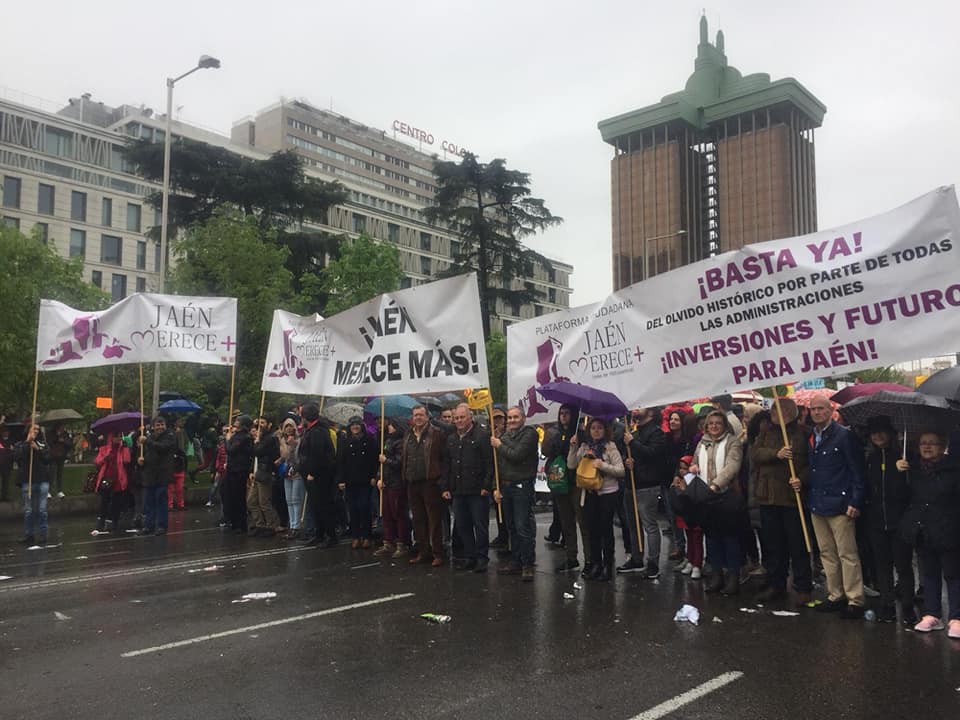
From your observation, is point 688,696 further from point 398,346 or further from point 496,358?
point 496,358

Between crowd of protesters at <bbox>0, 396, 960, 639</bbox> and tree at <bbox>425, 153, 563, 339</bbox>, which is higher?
tree at <bbox>425, 153, 563, 339</bbox>

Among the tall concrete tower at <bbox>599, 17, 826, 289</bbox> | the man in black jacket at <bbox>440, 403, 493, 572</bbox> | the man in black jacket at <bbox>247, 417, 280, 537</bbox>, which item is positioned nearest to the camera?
the man in black jacket at <bbox>440, 403, 493, 572</bbox>

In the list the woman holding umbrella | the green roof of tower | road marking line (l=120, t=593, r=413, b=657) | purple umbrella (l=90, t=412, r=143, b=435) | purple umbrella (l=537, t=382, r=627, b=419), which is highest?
the green roof of tower

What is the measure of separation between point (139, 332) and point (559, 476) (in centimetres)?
789

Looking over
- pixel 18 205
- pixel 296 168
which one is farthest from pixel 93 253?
pixel 296 168

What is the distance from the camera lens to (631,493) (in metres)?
9.59

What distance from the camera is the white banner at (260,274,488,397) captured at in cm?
984

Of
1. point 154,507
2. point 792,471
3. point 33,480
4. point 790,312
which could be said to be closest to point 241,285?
point 154,507

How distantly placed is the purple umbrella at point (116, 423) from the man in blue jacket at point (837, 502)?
1047 cm

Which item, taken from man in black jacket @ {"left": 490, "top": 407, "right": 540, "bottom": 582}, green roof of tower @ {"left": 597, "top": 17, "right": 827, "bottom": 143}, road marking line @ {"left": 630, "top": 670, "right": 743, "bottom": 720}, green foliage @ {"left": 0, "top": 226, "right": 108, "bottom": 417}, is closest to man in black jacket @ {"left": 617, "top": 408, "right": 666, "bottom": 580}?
man in black jacket @ {"left": 490, "top": 407, "right": 540, "bottom": 582}

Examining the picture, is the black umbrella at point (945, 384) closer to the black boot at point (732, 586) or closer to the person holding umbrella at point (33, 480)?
the black boot at point (732, 586)

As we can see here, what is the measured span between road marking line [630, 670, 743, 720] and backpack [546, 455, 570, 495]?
3606 mm

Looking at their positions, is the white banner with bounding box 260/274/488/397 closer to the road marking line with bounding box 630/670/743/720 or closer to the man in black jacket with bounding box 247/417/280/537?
the man in black jacket with bounding box 247/417/280/537

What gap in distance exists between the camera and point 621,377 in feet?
29.3
